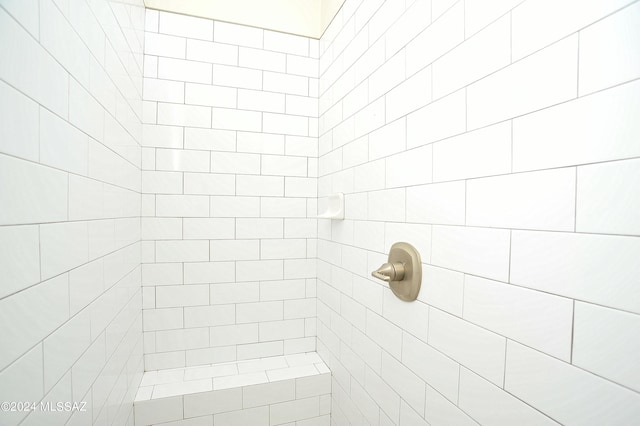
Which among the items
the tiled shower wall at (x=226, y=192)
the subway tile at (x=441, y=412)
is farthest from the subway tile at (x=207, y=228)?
the subway tile at (x=441, y=412)

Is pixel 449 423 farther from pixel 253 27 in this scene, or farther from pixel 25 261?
pixel 253 27

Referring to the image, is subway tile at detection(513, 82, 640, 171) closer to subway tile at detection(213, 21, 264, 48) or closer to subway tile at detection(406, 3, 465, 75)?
subway tile at detection(406, 3, 465, 75)

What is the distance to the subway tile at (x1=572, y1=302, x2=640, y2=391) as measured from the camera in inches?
15.4

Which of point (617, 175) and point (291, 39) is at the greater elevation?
point (291, 39)

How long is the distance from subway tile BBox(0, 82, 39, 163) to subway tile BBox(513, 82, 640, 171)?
865mm

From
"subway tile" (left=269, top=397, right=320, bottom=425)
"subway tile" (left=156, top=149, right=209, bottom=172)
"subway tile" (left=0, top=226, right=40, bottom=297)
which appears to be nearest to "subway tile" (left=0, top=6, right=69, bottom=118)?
"subway tile" (left=0, top=226, right=40, bottom=297)

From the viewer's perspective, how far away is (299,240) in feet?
5.25

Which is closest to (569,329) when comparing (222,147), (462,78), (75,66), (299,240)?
(462,78)

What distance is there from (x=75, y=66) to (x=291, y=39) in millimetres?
1178

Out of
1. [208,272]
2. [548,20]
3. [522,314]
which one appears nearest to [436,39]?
[548,20]

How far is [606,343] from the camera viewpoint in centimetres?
42

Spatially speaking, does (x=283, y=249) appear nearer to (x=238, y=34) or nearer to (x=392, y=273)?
(x=392, y=273)

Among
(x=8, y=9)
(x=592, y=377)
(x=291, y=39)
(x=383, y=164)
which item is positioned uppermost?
(x=291, y=39)

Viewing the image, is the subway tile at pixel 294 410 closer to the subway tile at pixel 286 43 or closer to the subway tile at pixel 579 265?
the subway tile at pixel 579 265
